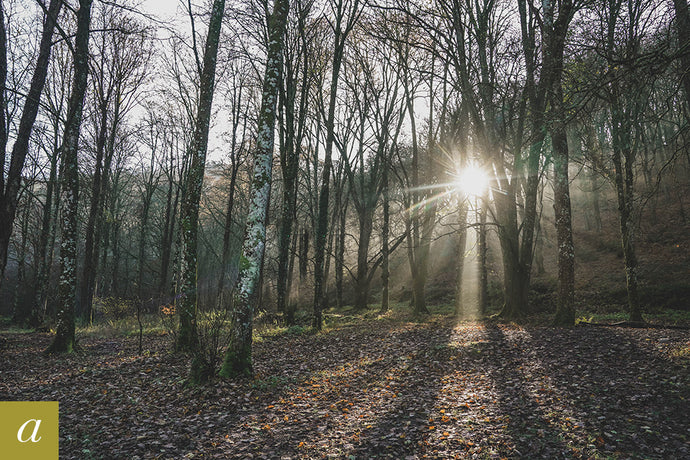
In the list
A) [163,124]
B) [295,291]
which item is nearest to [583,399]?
[163,124]

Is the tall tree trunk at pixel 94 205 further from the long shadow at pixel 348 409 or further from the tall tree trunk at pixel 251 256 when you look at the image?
the long shadow at pixel 348 409

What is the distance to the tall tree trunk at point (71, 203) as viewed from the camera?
9.49 meters

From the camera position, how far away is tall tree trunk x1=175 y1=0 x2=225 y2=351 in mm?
8578

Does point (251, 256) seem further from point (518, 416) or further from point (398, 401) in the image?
point (518, 416)

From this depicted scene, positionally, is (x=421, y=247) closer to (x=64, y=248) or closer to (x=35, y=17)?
(x=64, y=248)

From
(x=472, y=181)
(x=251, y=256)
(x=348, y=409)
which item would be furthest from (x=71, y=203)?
(x=472, y=181)

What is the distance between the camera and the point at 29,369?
8039mm

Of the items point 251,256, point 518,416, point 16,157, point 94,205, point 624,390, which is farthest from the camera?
point 94,205

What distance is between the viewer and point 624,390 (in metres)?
5.07

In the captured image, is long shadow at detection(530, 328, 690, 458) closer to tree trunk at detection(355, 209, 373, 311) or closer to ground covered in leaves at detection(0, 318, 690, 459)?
ground covered in leaves at detection(0, 318, 690, 459)

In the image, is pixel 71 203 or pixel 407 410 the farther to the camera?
pixel 71 203

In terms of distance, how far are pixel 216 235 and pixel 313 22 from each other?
1057 inches

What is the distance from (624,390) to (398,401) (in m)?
3.20

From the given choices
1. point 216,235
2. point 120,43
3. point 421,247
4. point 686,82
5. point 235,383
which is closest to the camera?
point 235,383
